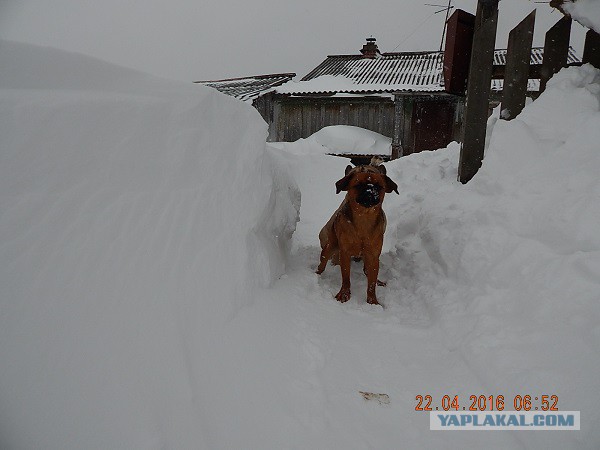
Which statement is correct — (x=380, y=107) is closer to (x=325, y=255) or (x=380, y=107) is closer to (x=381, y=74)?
(x=381, y=74)

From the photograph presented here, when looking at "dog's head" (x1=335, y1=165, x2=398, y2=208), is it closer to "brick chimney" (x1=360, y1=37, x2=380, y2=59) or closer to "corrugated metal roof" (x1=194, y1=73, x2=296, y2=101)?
"corrugated metal roof" (x1=194, y1=73, x2=296, y2=101)

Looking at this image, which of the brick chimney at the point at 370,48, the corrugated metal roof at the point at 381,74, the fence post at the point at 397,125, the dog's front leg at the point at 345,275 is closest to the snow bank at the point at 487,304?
the dog's front leg at the point at 345,275

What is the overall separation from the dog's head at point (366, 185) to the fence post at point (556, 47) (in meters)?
1.98

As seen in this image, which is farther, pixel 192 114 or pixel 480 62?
pixel 480 62

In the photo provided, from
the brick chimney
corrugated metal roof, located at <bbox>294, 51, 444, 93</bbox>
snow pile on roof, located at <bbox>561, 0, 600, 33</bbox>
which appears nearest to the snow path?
snow pile on roof, located at <bbox>561, 0, 600, 33</bbox>

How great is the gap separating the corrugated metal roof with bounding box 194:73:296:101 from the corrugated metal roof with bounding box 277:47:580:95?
58 centimetres

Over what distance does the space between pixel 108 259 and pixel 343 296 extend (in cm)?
209

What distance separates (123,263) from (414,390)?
5.16 ft

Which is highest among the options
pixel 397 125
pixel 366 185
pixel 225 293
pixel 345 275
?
pixel 397 125

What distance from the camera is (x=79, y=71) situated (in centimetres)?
189

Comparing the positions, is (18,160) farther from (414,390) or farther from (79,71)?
(414,390)

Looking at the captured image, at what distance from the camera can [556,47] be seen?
11.2ft

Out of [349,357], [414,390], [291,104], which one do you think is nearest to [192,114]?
[349,357]
